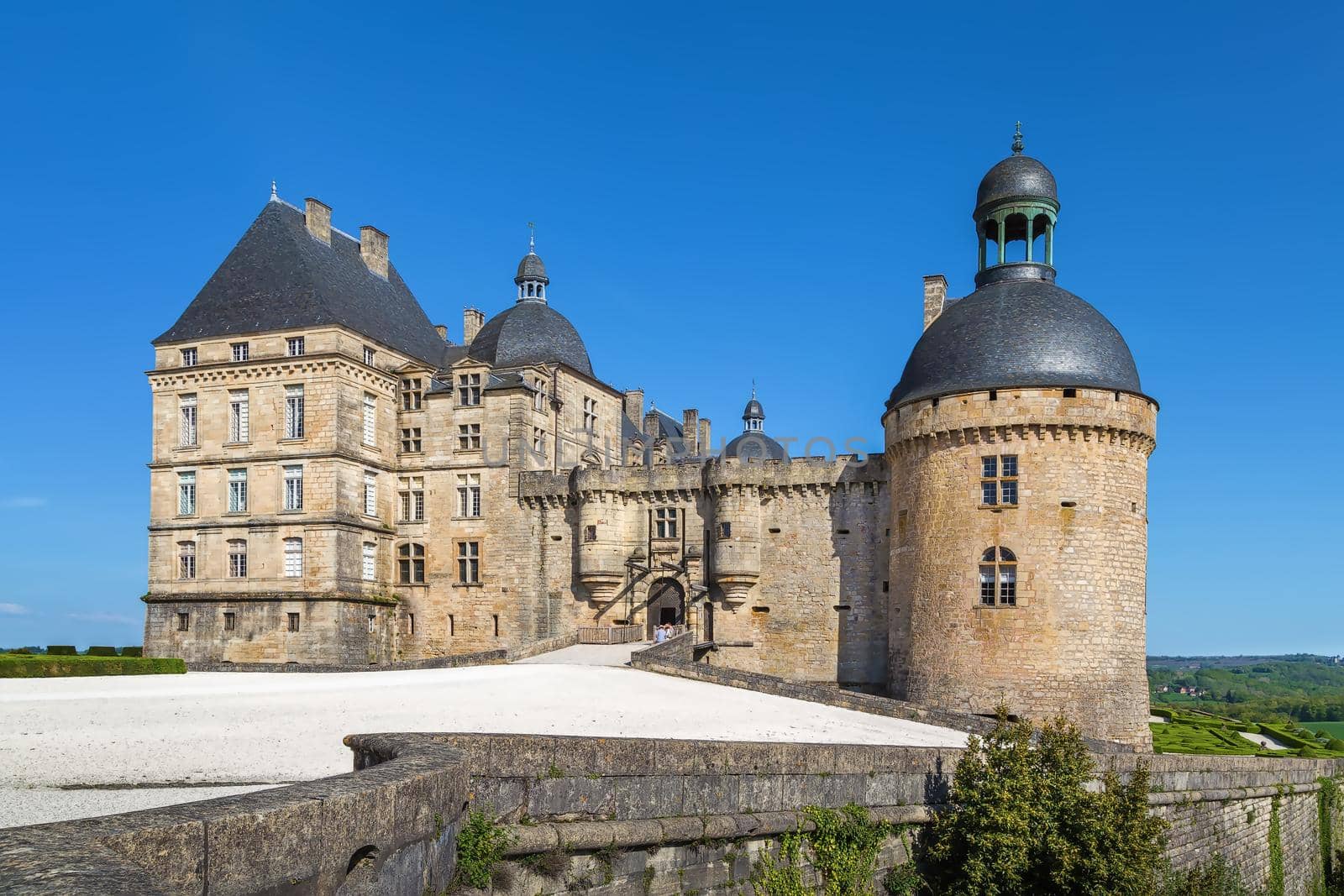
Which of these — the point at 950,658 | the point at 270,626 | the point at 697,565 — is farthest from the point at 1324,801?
the point at 270,626

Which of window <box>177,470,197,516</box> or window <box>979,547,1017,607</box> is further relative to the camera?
window <box>177,470,197,516</box>

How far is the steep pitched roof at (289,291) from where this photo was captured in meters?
37.8

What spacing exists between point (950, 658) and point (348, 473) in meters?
19.9

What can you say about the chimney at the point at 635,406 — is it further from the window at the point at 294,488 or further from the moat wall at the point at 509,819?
the moat wall at the point at 509,819

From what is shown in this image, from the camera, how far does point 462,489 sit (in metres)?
39.1

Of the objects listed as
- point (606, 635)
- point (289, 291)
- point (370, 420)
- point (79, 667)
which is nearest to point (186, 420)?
point (289, 291)

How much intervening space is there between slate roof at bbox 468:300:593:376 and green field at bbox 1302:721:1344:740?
4451 centimetres

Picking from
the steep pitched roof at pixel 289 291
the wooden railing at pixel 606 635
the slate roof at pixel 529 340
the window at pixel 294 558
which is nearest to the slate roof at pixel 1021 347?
the wooden railing at pixel 606 635

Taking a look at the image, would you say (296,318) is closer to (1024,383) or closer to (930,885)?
(1024,383)

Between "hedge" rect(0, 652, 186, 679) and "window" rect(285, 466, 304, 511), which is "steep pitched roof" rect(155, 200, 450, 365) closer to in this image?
"window" rect(285, 466, 304, 511)

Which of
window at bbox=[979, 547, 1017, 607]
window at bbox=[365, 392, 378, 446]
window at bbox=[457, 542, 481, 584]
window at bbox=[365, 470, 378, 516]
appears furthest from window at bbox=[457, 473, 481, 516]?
window at bbox=[979, 547, 1017, 607]

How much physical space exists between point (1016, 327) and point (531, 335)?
59.9ft

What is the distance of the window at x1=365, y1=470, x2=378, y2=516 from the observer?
38281 mm

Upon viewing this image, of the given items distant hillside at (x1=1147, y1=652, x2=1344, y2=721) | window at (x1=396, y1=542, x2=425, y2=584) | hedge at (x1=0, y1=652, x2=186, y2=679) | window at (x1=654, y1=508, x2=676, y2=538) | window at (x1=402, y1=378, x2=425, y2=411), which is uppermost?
window at (x1=402, y1=378, x2=425, y2=411)
